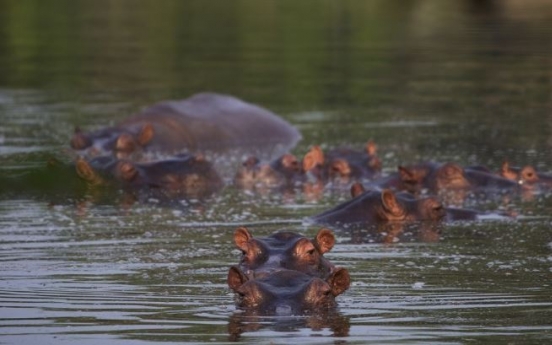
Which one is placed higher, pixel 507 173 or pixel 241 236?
pixel 241 236

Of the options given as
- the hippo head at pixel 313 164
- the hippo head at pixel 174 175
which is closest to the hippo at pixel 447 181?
the hippo head at pixel 313 164

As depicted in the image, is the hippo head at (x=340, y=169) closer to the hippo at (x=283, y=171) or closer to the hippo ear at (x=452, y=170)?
the hippo at (x=283, y=171)

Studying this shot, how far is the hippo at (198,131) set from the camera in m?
14.5

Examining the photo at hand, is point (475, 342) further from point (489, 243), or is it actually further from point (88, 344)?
point (489, 243)

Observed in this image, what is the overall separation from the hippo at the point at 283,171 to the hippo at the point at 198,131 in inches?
72.7

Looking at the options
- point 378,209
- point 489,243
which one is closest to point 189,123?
point 378,209

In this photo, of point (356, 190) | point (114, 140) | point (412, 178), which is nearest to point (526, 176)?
point (412, 178)

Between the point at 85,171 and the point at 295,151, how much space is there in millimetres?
2947

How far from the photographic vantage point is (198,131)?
1529cm

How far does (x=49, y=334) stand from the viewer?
652cm

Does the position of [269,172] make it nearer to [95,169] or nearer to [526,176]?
[95,169]

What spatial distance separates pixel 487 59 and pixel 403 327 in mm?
17672

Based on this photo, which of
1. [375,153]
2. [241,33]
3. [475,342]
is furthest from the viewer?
[241,33]

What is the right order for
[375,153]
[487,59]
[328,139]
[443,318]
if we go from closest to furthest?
[443,318], [375,153], [328,139], [487,59]
